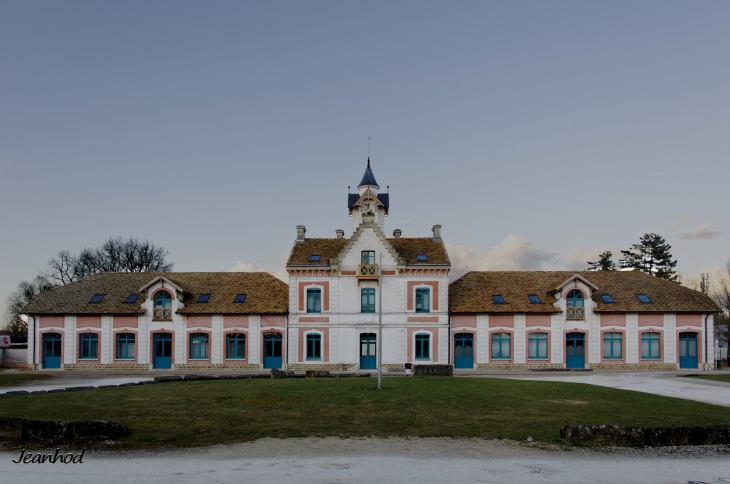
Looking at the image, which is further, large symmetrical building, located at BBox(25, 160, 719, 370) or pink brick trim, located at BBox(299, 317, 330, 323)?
pink brick trim, located at BBox(299, 317, 330, 323)

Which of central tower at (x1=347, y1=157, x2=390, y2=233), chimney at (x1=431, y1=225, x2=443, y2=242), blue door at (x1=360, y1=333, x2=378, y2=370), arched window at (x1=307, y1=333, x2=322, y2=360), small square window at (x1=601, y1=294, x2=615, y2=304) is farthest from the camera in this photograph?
central tower at (x1=347, y1=157, x2=390, y2=233)

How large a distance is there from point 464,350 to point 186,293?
1955cm

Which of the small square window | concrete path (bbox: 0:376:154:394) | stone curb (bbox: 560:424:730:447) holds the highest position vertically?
the small square window

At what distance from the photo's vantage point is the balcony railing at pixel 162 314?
47.6 metres

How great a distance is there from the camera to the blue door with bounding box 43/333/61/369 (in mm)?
47625

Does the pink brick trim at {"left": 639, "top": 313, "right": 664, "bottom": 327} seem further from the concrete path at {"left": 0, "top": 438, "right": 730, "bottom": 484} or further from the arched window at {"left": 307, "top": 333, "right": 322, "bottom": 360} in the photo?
the concrete path at {"left": 0, "top": 438, "right": 730, "bottom": 484}

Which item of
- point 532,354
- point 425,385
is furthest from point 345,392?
point 532,354

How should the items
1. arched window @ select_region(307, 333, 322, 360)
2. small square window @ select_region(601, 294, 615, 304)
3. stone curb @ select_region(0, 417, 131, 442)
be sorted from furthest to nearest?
small square window @ select_region(601, 294, 615, 304), arched window @ select_region(307, 333, 322, 360), stone curb @ select_region(0, 417, 131, 442)

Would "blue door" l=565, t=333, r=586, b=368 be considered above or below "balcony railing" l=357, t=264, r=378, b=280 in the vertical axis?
below

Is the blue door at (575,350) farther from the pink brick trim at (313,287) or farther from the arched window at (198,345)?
the arched window at (198,345)

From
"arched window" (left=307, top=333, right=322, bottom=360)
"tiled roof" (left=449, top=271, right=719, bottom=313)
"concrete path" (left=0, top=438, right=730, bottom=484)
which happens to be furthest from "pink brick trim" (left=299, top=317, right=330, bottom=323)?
"concrete path" (left=0, top=438, right=730, bottom=484)

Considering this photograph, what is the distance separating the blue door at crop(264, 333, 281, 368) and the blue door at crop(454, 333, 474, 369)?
1204 centimetres

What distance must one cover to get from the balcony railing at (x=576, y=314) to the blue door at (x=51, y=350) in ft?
114

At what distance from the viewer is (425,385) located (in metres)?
28.5
